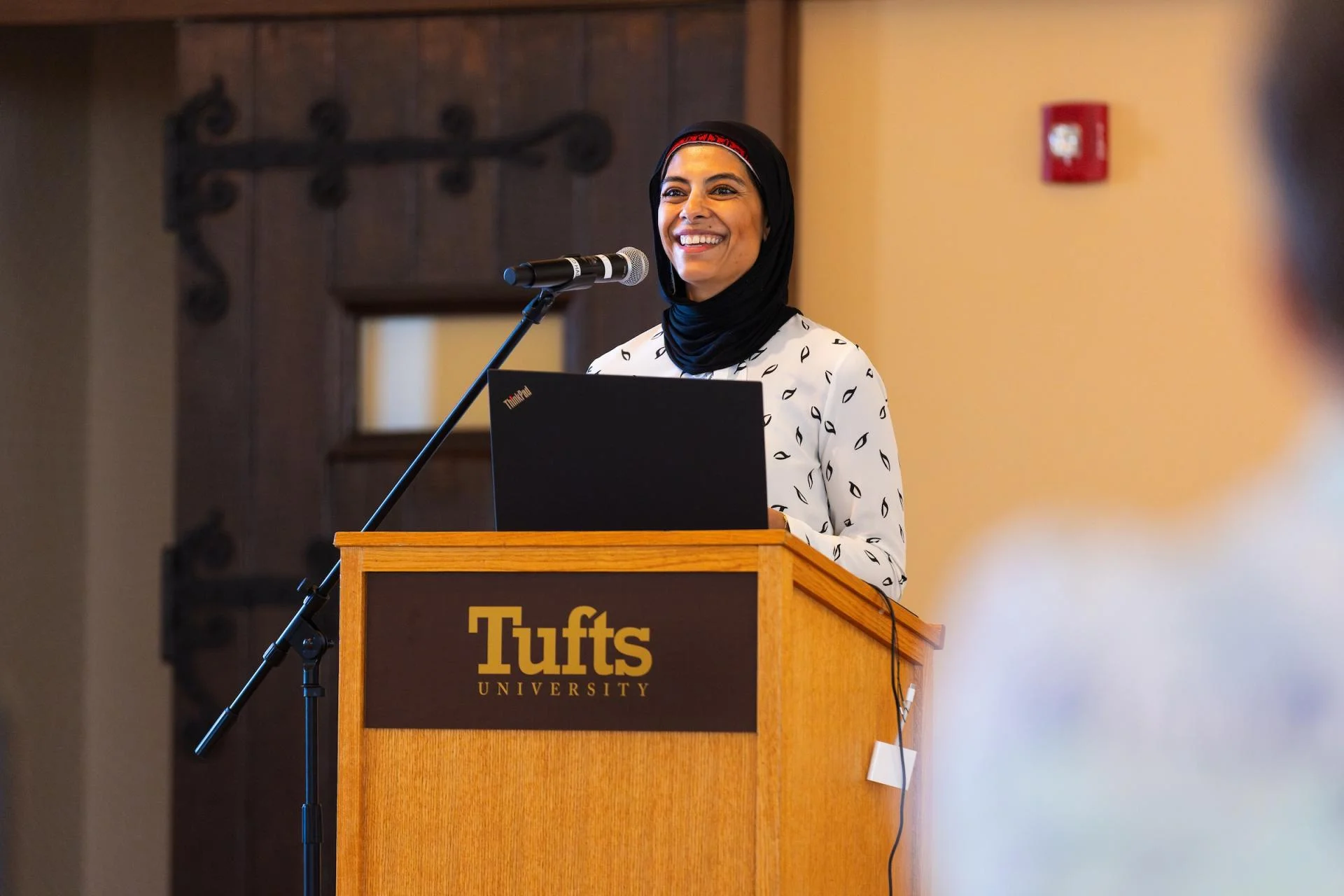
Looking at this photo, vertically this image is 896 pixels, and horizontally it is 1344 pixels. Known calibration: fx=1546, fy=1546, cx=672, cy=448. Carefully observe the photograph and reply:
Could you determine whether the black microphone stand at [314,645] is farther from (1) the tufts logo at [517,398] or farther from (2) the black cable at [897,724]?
(2) the black cable at [897,724]

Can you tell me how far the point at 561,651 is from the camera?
1479 mm

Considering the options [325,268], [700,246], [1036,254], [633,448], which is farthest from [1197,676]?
[325,268]

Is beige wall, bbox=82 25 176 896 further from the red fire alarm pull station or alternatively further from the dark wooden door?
the red fire alarm pull station

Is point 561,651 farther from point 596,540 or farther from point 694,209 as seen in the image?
point 694,209

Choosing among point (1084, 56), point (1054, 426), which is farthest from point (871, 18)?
point (1054, 426)

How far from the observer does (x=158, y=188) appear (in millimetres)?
4086

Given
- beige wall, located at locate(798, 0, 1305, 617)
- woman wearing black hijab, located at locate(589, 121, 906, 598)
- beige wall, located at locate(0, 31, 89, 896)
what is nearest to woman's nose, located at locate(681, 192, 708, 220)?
woman wearing black hijab, located at locate(589, 121, 906, 598)

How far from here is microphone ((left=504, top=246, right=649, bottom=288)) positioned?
179 cm

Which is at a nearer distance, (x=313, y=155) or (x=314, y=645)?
(x=314, y=645)

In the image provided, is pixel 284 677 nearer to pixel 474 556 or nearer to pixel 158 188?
pixel 158 188

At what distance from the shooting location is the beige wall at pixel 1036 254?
303 centimetres

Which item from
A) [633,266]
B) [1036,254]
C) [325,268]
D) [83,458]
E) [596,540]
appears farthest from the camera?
[83,458]

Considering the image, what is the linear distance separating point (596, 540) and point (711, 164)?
2.72 feet

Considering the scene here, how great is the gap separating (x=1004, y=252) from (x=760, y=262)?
3.66ft
